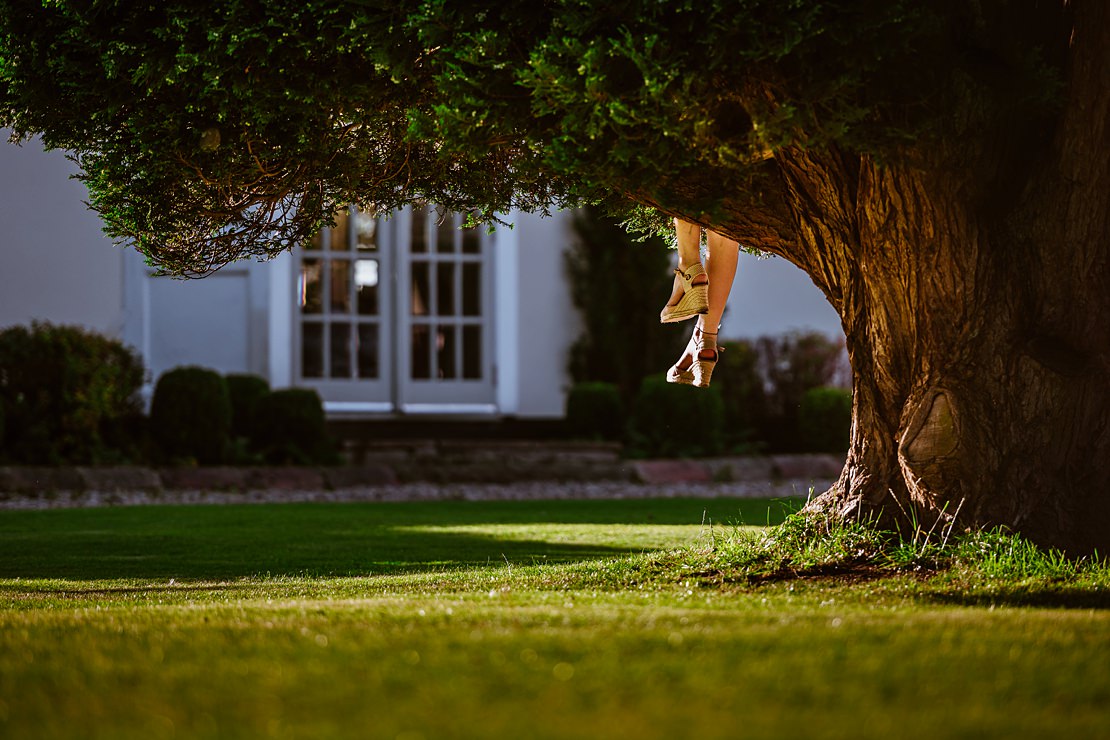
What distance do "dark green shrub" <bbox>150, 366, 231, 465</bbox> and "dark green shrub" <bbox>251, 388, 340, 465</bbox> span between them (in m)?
0.55

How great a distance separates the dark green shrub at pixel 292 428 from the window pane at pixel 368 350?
1653 mm

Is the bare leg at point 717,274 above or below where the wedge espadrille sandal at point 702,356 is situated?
above

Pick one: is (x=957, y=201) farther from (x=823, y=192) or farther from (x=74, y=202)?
(x=74, y=202)

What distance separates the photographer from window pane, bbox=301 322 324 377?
50.0ft

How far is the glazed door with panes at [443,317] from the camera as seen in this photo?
15.5m

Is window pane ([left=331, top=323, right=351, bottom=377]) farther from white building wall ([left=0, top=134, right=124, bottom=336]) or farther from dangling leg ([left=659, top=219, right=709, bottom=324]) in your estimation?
A: dangling leg ([left=659, top=219, right=709, bottom=324])

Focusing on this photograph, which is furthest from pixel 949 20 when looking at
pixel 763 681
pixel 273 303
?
pixel 273 303

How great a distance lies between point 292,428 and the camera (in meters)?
13.7

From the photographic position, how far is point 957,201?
5.22 meters

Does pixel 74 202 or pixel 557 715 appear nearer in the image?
pixel 557 715

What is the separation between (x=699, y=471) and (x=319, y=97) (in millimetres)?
9483

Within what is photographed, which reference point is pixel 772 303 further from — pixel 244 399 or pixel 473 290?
pixel 244 399

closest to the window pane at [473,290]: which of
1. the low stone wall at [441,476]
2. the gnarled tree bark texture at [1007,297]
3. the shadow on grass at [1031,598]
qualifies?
the low stone wall at [441,476]

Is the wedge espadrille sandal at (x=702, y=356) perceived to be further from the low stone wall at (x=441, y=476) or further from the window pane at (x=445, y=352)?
the window pane at (x=445, y=352)
